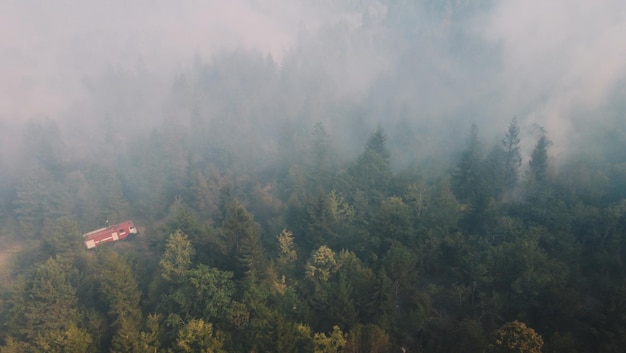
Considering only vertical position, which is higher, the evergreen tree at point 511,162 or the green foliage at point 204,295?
the evergreen tree at point 511,162

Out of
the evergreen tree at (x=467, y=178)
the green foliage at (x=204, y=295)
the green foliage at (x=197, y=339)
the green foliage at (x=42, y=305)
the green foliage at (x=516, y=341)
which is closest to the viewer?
the green foliage at (x=516, y=341)

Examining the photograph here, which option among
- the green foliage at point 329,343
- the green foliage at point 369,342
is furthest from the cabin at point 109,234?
the green foliage at point 369,342

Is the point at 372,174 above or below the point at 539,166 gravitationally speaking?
below

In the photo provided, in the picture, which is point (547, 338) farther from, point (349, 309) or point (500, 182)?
point (500, 182)

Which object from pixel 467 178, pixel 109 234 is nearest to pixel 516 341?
pixel 467 178

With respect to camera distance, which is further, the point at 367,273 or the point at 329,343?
the point at 367,273

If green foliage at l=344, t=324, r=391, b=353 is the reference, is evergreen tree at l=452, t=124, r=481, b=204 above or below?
above

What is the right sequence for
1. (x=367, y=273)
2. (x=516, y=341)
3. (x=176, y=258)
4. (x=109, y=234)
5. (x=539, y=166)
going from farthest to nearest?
(x=109, y=234), (x=539, y=166), (x=176, y=258), (x=367, y=273), (x=516, y=341)

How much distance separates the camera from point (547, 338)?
41.5 m

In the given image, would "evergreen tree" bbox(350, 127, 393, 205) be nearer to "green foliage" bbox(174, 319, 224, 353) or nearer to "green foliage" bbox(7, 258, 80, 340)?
"green foliage" bbox(174, 319, 224, 353)

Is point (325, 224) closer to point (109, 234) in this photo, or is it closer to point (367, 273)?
point (367, 273)

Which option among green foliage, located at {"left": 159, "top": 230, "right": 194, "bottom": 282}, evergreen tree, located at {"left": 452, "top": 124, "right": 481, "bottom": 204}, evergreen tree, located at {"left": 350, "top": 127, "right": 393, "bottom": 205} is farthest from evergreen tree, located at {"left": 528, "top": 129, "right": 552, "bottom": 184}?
Result: green foliage, located at {"left": 159, "top": 230, "right": 194, "bottom": 282}

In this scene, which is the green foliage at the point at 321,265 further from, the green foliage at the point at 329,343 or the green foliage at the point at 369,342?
the green foliage at the point at 329,343

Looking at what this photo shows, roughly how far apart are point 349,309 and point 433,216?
84.1ft
